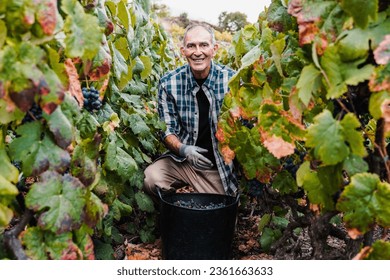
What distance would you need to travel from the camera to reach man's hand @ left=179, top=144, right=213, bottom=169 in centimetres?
310

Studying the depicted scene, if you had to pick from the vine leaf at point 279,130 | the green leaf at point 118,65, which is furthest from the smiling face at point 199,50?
the vine leaf at point 279,130

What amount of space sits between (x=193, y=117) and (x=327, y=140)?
1972 mm

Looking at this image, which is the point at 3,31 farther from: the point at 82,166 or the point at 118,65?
the point at 118,65

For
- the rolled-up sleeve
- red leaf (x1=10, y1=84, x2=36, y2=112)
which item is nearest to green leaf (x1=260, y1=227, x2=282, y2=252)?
the rolled-up sleeve

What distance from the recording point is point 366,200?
4.91 feet

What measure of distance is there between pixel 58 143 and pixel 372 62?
107 centimetres

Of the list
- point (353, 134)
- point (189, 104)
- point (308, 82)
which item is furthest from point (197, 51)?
point (353, 134)

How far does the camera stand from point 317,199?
66.3 inches

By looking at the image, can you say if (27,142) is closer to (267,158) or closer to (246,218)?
(267,158)

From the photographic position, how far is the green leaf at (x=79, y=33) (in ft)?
4.70

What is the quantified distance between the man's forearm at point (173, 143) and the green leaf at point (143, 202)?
0.43m

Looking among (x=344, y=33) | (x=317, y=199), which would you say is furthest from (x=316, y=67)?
(x=317, y=199)

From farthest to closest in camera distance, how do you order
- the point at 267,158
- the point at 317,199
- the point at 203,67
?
the point at 203,67 → the point at 267,158 → the point at 317,199

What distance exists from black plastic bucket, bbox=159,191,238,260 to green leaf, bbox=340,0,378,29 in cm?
142
